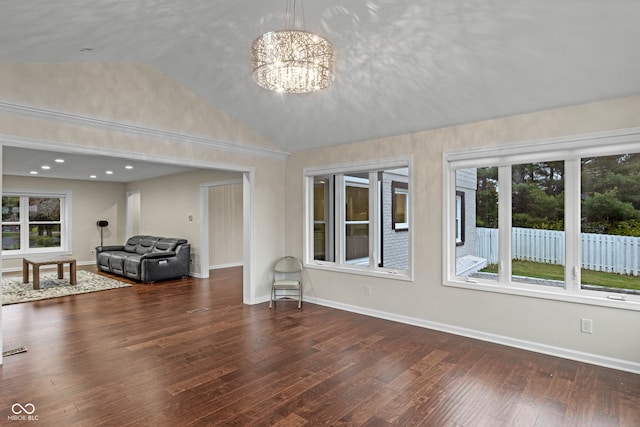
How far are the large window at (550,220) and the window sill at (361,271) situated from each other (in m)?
0.66

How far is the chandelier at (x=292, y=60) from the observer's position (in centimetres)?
255

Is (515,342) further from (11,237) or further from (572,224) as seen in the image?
(11,237)

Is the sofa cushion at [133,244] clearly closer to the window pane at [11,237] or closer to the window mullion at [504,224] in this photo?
the window pane at [11,237]

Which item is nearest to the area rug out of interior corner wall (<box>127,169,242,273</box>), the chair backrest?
interior corner wall (<box>127,169,242,273</box>)

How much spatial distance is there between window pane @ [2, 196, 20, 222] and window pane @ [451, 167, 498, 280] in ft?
37.1

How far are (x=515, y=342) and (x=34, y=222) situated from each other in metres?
11.9

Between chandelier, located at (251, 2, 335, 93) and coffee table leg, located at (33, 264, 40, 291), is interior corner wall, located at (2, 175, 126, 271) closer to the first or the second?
coffee table leg, located at (33, 264, 40, 291)

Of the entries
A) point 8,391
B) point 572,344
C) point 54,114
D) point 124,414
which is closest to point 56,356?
point 8,391

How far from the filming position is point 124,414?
2.52 m

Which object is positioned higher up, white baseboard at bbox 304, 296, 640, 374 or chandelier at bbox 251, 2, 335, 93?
chandelier at bbox 251, 2, 335, 93

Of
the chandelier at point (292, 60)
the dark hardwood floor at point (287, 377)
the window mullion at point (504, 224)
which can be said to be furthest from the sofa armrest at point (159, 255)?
the window mullion at point (504, 224)

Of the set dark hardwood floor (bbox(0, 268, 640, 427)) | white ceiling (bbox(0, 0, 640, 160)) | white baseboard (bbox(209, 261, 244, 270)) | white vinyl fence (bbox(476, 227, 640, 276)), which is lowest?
dark hardwood floor (bbox(0, 268, 640, 427))

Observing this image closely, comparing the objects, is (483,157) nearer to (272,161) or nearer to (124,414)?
(272,161)

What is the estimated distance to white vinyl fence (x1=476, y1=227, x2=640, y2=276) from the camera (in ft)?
11.1
